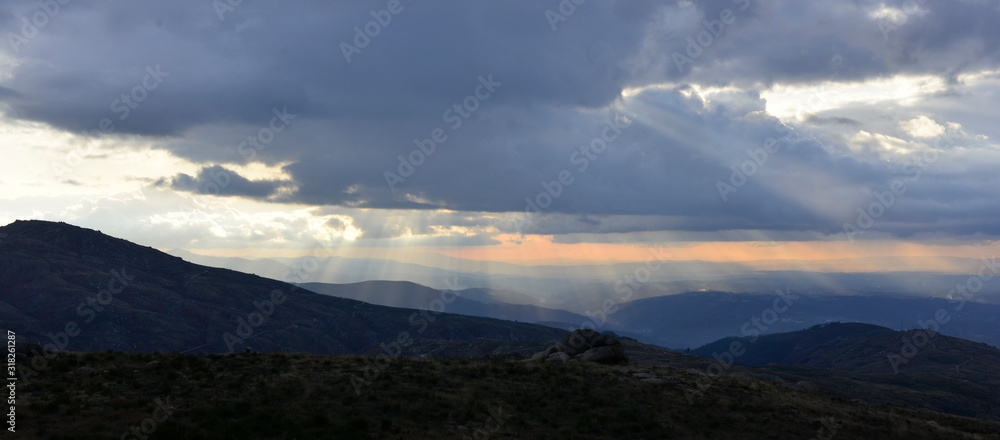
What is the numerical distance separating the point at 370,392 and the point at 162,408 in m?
13.1

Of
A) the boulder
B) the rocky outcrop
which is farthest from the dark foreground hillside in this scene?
the rocky outcrop

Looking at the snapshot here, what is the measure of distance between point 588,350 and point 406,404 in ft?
106

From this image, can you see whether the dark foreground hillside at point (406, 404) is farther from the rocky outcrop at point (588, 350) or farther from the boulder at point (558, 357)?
the rocky outcrop at point (588, 350)

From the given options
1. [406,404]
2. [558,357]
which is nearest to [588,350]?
[558,357]

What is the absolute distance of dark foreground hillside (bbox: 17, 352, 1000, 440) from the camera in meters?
33.0

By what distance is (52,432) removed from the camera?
29.6 metres

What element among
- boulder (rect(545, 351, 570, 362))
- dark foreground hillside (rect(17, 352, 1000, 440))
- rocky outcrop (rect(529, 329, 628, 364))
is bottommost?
dark foreground hillside (rect(17, 352, 1000, 440))

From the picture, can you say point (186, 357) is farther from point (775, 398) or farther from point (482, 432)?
point (775, 398)

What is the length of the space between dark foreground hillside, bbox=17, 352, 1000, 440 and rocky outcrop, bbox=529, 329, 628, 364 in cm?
1089

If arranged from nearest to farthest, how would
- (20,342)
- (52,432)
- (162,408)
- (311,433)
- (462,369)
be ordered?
(52,432), (311,433), (162,408), (20,342), (462,369)

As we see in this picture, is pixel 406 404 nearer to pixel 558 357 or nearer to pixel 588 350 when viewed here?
pixel 558 357

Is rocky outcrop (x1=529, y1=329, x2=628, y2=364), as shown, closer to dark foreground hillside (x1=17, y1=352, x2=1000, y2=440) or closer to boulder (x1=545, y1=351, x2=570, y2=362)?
boulder (x1=545, y1=351, x2=570, y2=362)

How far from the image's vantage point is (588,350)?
66062 millimetres

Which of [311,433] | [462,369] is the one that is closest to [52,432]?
[311,433]
